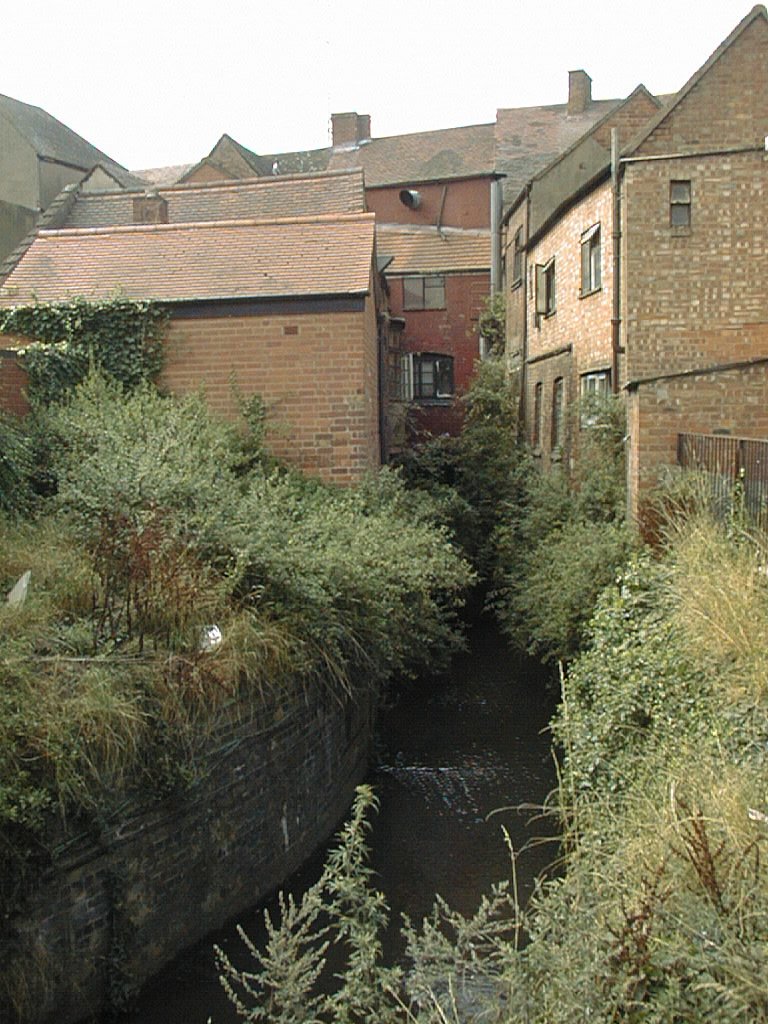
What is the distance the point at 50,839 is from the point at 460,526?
43.4ft

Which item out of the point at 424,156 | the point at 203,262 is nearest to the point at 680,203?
the point at 203,262

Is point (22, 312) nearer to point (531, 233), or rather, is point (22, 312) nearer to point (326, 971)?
point (326, 971)

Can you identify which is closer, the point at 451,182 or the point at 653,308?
the point at 653,308

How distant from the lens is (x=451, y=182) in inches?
1281

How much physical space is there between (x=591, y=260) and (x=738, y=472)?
737 cm

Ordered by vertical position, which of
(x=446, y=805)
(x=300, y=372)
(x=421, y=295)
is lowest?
(x=446, y=805)

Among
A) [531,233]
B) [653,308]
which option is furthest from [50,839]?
[531,233]

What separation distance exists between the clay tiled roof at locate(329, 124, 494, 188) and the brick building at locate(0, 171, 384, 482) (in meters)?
18.1

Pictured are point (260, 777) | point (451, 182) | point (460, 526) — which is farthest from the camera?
point (451, 182)

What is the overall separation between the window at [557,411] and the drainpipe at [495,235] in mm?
9673

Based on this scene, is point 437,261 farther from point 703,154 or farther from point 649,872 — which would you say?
point 649,872

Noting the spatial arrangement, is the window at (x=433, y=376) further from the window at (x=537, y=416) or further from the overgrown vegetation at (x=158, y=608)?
the overgrown vegetation at (x=158, y=608)

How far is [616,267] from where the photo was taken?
15.7m

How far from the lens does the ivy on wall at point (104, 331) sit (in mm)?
14992
